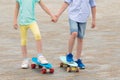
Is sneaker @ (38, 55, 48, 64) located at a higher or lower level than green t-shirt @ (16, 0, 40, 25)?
lower

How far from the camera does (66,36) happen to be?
507 inches

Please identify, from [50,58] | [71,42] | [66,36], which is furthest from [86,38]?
[71,42]

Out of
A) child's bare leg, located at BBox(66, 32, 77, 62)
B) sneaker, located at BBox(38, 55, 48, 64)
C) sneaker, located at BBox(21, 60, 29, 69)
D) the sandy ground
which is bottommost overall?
the sandy ground

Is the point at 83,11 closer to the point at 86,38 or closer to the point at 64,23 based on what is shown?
the point at 86,38

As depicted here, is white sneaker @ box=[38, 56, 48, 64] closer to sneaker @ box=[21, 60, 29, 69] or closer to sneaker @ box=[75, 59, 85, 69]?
sneaker @ box=[21, 60, 29, 69]

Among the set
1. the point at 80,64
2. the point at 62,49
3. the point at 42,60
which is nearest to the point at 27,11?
the point at 42,60

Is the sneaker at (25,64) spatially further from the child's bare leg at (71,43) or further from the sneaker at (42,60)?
the child's bare leg at (71,43)

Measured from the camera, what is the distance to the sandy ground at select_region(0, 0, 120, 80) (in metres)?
8.38

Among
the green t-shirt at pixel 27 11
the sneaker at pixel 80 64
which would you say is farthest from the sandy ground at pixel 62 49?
the green t-shirt at pixel 27 11

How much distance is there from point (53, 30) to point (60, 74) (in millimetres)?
5515

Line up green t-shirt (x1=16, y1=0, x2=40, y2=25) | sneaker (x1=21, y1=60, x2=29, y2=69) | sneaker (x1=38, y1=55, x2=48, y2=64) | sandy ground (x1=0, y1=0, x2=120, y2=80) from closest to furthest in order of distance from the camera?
sandy ground (x1=0, y1=0, x2=120, y2=80) → sneaker (x1=38, y1=55, x2=48, y2=64) → green t-shirt (x1=16, y1=0, x2=40, y2=25) → sneaker (x1=21, y1=60, x2=29, y2=69)

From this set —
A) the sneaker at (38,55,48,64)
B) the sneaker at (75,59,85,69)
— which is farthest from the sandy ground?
the sneaker at (38,55,48,64)

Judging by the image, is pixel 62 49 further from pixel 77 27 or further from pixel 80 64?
pixel 77 27

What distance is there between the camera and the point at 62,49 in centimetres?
1095
